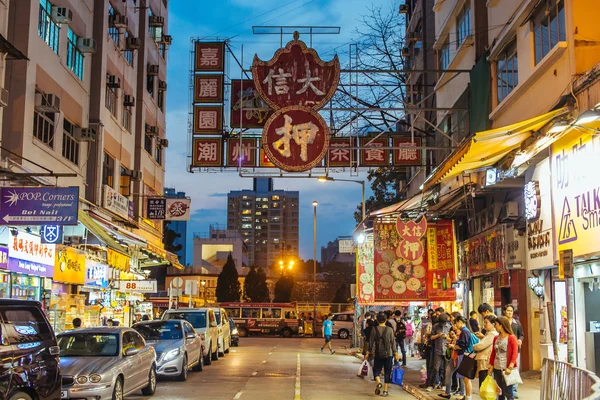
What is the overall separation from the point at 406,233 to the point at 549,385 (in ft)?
40.9

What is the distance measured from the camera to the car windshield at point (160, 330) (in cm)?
1960

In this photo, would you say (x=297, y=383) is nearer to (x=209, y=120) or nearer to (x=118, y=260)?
(x=209, y=120)

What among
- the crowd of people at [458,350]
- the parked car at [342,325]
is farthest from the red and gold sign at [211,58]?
the parked car at [342,325]

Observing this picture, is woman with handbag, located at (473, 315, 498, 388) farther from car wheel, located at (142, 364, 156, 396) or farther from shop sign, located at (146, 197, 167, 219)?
shop sign, located at (146, 197, 167, 219)

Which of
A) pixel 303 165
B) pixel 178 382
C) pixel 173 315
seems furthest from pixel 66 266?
pixel 303 165

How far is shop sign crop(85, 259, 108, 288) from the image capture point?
85.1 feet

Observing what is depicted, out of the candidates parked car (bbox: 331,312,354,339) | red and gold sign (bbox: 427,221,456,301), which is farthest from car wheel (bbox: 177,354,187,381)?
parked car (bbox: 331,312,354,339)

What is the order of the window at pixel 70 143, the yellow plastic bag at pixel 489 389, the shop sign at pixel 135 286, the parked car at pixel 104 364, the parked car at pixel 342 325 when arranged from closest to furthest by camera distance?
the yellow plastic bag at pixel 489 389 < the parked car at pixel 104 364 < the window at pixel 70 143 < the shop sign at pixel 135 286 < the parked car at pixel 342 325

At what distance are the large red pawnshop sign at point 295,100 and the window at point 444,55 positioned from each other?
788 centimetres

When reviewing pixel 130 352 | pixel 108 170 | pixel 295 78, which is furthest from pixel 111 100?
pixel 130 352

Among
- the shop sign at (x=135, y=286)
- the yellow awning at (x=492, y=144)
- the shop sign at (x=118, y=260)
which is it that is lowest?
the shop sign at (x=135, y=286)

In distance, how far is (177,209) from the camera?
3353cm

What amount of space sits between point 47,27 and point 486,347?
59.6 feet

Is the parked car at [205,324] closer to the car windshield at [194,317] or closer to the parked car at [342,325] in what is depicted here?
the car windshield at [194,317]
